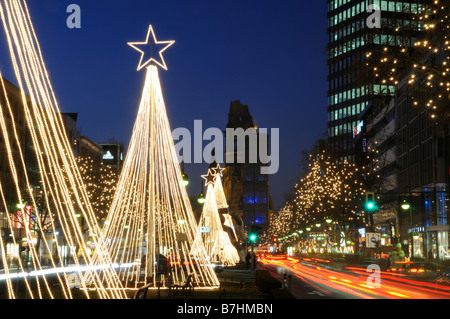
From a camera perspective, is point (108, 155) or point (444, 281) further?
point (108, 155)

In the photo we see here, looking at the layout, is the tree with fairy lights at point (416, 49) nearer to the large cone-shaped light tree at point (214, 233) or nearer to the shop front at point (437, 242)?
the large cone-shaped light tree at point (214, 233)

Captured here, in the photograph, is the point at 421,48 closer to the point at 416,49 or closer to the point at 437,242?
the point at 416,49

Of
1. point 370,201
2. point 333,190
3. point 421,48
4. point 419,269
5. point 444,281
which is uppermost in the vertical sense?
point 333,190

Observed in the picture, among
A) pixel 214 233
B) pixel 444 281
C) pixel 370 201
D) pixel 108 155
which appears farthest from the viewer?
pixel 108 155

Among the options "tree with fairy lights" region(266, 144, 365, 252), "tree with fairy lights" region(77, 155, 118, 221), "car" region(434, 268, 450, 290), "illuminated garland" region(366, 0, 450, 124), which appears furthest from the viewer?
"tree with fairy lights" region(266, 144, 365, 252)

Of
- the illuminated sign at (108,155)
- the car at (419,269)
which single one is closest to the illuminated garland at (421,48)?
the car at (419,269)

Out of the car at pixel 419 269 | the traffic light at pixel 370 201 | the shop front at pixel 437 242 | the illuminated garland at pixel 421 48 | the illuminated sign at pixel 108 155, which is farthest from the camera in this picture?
the illuminated sign at pixel 108 155

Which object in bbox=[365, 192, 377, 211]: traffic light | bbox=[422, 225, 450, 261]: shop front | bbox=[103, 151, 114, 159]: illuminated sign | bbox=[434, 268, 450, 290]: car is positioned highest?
bbox=[103, 151, 114, 159]: illuminated sign

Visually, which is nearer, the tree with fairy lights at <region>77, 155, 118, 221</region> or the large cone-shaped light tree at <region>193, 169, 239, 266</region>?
the large cone-shaped light tree at <region>193, 169, 239, 266</region>

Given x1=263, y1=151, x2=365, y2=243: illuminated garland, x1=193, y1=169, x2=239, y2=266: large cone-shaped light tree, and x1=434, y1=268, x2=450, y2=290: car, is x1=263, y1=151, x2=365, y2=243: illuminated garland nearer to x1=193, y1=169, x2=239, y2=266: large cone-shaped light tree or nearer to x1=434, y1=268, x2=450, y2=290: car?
x1=193, y1=169, x2=239, y2=266: large cone-shaped light tree

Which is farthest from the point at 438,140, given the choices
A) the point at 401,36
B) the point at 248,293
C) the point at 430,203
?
the point at 401,36

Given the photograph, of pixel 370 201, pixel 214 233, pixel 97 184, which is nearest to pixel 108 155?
pixel 97 184

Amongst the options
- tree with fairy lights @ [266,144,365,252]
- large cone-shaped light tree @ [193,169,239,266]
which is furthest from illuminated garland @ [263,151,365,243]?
large cone-shaped light tree @ [193,169,239,266]

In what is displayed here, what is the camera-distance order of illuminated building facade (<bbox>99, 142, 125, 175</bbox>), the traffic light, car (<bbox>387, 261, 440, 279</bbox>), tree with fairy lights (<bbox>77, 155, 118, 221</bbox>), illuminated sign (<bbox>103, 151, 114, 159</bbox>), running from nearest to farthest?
the traffic light, car (<bbox>387, 261, 440, 279</bbox>), tree with fairy lights (<bbox>77, 155, 118, 221</bbox>), illuminated sign (<bbox>103, 151, 114, 159</bbox>), illuminated building facade (<bbox>99, 142, 125, 175</bbox>)
